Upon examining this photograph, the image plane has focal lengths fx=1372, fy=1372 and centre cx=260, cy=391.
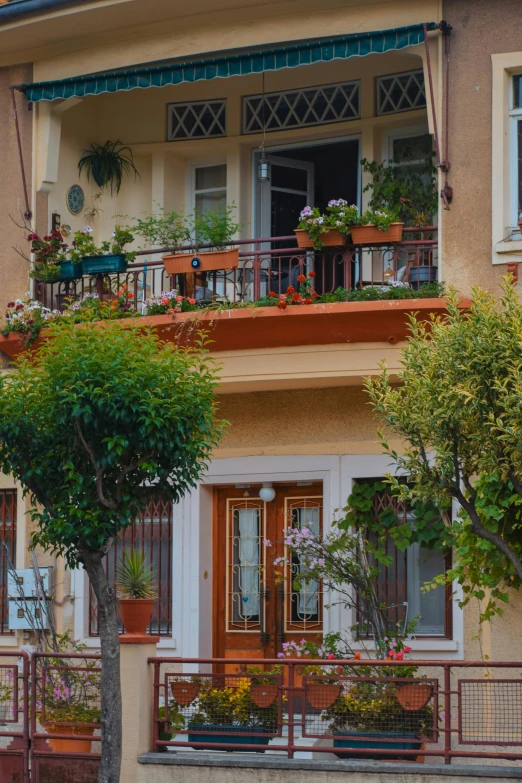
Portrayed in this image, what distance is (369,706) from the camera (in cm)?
1175

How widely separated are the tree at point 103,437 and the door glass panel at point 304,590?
3700 millimetres

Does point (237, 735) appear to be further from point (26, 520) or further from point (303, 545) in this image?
point (26, 520)

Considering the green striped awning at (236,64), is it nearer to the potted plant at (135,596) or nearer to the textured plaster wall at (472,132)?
the textured plaster wall at (472,132)

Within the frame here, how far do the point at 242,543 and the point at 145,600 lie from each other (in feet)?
10.1

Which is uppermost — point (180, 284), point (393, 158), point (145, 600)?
point (393, 158)

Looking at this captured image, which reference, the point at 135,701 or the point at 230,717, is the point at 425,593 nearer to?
the point at 230,717

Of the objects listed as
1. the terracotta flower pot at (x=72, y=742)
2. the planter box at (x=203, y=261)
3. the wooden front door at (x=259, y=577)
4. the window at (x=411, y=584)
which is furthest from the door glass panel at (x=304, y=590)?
the terracotta flower pot at (x=72, y=742)

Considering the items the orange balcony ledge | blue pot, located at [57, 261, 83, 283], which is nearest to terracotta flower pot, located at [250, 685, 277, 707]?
the orange balcony ledge

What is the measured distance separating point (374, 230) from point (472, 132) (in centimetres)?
135

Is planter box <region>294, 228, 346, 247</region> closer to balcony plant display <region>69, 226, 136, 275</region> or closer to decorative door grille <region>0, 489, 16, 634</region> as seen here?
balcony plant display <region>69, 226, 136, 275</region>

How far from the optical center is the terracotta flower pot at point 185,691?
475 inches

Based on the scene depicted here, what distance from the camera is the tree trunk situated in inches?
439

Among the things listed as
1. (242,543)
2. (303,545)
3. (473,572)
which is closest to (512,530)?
(473,572)

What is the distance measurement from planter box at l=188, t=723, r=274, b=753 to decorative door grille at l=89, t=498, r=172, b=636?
2.88 m
